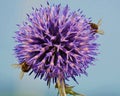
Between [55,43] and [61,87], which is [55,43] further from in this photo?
[61,87]

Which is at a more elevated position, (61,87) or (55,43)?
(55,43)

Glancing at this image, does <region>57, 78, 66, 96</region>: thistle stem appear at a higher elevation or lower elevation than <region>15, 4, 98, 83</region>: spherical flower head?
lower

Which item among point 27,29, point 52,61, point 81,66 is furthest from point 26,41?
point 81,66

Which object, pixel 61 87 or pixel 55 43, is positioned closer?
pixel 61 87

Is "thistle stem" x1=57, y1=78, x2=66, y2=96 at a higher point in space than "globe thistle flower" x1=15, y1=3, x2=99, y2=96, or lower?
lower

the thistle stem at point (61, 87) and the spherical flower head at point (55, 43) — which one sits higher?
the spherical flower head at point (55, 43)

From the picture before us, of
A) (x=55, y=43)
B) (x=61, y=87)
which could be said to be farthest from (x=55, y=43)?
(x=61, y=87)

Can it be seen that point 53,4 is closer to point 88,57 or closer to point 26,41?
point 26,41
